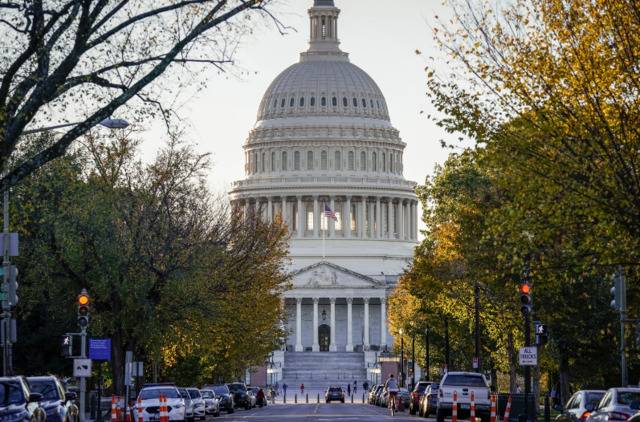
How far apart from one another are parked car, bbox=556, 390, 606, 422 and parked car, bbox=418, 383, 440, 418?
99.5 ft

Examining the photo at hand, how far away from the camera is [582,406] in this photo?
36344 millimetres

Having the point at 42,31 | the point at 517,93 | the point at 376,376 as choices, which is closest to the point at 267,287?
the point at 517,93

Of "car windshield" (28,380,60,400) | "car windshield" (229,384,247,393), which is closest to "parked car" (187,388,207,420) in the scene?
"car windshield" (28,380,60,400)

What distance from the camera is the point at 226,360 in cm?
9312

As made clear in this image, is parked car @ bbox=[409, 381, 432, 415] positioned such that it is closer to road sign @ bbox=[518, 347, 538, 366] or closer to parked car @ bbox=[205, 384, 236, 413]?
parked car @ bbox=[205, 384, 236, 413]

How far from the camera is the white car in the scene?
54219 millimetres

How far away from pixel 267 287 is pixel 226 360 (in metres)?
5.31

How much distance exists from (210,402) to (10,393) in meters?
39.4

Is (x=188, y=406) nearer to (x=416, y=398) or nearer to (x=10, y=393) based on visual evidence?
(x=416, y=398)

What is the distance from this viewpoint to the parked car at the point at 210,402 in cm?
7069

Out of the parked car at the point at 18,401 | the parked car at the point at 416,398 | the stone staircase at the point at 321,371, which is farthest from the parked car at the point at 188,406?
the stone staircase at the point at 321,371

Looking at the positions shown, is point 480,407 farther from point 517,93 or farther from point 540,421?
point 517,93

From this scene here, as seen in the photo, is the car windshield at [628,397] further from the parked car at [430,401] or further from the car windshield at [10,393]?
the parked car at [430,401]

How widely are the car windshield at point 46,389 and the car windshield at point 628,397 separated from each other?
13.0 meters
